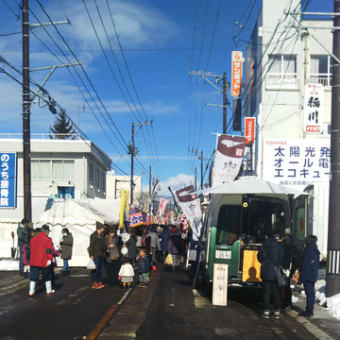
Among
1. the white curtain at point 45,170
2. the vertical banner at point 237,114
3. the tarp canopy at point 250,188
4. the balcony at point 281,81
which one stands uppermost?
the balcony at point 281,81

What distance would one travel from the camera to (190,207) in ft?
61.1

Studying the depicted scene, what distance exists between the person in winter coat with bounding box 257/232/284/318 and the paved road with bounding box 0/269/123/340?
3.32 metres

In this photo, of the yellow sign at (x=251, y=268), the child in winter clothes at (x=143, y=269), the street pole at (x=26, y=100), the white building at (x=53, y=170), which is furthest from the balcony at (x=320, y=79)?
the yellow sign at (x=251, y=268)

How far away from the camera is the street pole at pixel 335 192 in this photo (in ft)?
36.0

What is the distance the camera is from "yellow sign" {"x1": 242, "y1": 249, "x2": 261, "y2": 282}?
11352 mm

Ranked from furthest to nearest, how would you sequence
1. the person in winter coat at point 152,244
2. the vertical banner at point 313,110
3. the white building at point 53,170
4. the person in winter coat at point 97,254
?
the white building at point 53,170 < the vertical banner at point 313,110 < the person in winter coat at point 152,244 < the person in winter coat at point 97,254

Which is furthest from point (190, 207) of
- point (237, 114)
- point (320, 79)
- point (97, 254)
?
point (237, 114)

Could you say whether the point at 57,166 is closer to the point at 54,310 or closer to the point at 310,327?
the point at 54,310

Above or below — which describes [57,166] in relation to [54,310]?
above

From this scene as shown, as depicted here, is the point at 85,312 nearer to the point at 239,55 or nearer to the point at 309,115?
the point at 309,115

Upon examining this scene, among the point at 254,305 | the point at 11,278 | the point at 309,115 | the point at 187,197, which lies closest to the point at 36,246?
the point at 11,278

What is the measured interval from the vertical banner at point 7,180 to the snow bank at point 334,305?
53.2 ft

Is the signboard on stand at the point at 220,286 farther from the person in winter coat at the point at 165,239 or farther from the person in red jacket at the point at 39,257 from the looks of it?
the person in winter coat at the point at 165,239

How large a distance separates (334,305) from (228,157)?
901 centimetres
